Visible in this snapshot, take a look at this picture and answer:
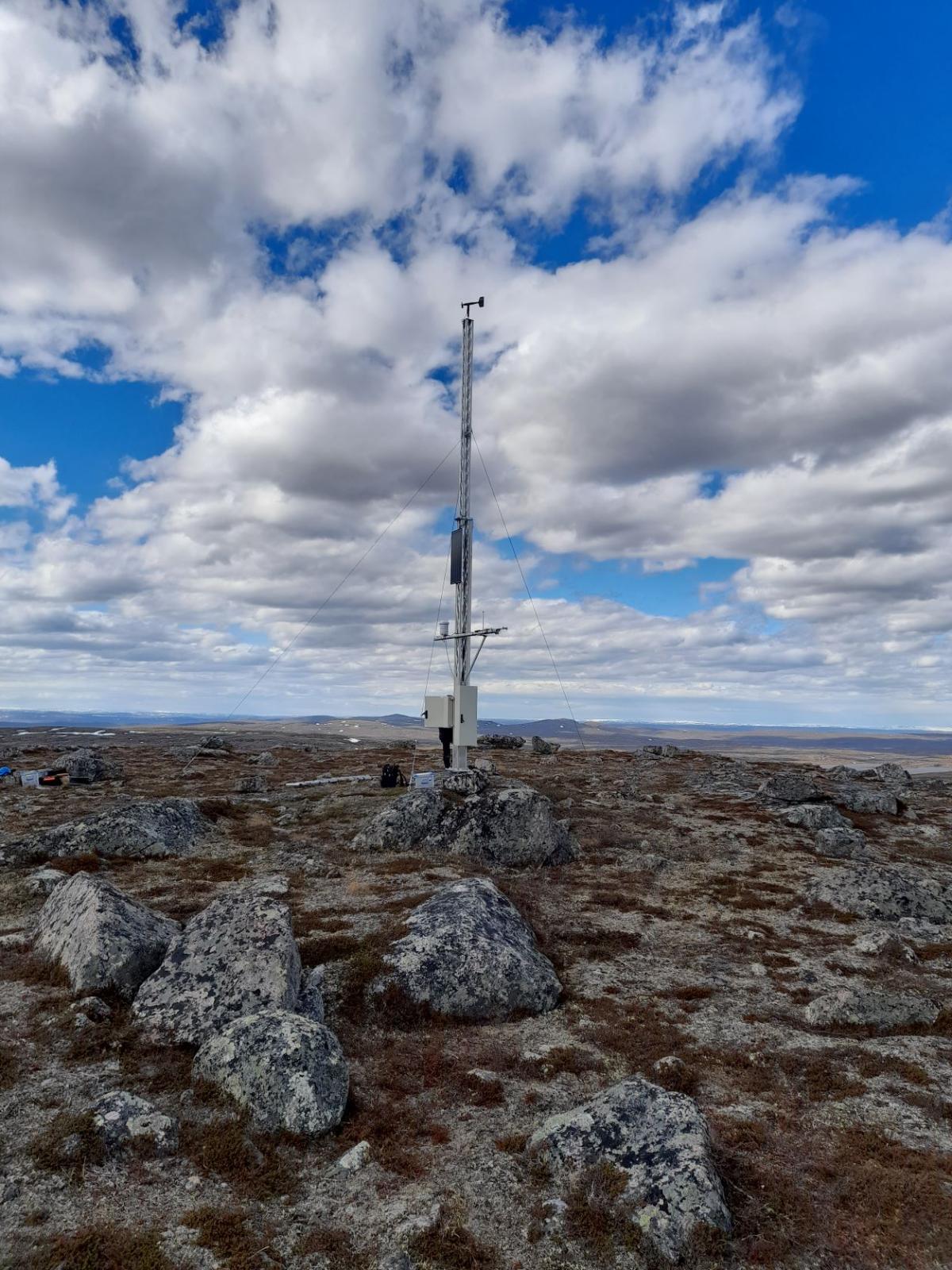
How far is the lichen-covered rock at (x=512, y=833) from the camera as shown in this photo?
1077 inches

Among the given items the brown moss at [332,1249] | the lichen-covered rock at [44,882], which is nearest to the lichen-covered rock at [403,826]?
the lichen-covered rock at [44,882]

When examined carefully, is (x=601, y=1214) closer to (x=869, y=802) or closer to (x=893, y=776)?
(x=869, y=802)

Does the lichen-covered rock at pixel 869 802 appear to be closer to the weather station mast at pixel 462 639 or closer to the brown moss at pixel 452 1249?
the weather station mast at pixel 462 639

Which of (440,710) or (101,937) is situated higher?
(440,710)

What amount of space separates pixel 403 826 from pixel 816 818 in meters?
21.0

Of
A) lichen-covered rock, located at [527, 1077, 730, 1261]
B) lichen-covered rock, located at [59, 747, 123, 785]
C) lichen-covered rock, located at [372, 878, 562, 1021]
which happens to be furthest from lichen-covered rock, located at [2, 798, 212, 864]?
lichen-covered rock, located at [527, 1077, 730, 1261]

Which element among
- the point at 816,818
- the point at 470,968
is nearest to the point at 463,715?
the point at 816,818

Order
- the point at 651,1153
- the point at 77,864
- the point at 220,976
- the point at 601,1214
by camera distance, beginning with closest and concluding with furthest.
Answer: the point at 601,1214 → the point at 651,1153 → the point at 220,976 → the point at 77,864

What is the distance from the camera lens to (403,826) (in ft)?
94.1

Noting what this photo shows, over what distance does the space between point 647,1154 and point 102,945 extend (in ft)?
37.5

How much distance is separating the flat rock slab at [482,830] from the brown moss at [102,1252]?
19715 mm

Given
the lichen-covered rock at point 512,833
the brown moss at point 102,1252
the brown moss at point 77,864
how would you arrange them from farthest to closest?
the lichen-covered rock at point 512,833 < the brown moss at point 77,864 < the brown moss at point 102,1252

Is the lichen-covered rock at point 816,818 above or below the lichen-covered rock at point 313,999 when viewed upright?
above

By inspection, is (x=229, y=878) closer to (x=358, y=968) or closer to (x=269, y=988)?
(x=358, y=968)
